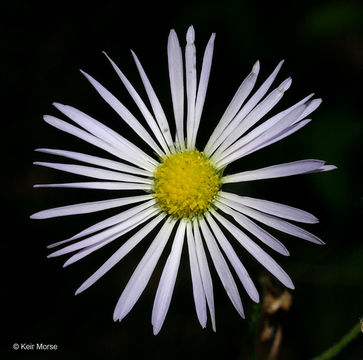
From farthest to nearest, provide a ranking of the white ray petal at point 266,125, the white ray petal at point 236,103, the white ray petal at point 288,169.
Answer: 1. the white ray petal at point 236,103
2. the white ray petal at point 266,125
3. the white ray petal at point 288,169

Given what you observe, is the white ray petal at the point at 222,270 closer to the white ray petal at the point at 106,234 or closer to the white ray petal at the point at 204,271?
the white ray petal at the point at 204,271

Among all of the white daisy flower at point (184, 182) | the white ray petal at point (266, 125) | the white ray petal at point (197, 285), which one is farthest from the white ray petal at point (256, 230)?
the white ray petal at point (266, 125)

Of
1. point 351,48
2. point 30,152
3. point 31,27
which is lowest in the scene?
point 351,48

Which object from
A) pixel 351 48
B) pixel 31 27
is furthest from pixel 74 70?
pixel 351 48

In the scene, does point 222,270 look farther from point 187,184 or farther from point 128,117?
point 128,117

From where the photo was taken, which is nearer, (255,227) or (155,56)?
(255,227)

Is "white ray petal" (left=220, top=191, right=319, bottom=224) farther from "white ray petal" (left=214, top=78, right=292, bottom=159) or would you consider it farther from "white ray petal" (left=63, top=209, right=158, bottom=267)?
"white ray petal" (left=63, top=209, right=158, bottom=267)

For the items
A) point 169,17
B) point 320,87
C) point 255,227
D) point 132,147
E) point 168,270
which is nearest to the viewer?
point 255,227

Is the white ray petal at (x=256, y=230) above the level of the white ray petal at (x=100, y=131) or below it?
below

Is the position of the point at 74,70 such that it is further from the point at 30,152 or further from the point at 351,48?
the point at 351,48
